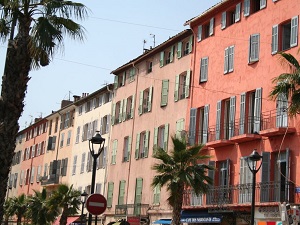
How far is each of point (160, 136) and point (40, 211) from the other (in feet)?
41.2

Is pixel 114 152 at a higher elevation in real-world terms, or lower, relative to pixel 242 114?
higher

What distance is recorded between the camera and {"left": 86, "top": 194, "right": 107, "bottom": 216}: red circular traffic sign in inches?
680

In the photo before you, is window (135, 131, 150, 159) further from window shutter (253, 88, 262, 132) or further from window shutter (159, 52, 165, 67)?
window shutter (253, 88, 262, 132)

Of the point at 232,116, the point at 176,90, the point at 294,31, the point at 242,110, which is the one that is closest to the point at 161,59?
the point at 176,90

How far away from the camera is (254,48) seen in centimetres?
3503

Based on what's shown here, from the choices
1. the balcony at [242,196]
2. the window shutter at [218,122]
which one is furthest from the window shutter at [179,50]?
the balcony at [242,196]

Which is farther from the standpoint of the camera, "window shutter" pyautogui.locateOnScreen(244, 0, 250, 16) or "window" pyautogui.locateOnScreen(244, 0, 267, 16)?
"window shutter" pyautogui.locateOnScreen(244, 0, 250, 16)

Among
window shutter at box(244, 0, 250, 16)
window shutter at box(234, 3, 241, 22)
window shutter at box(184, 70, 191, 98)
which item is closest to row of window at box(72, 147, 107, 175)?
window shutter at box(184, 70, 191, 98)

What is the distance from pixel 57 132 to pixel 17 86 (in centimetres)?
5145

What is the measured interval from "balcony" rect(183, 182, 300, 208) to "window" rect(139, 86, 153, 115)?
1008 centimetres

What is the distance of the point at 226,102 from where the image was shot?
37.5m

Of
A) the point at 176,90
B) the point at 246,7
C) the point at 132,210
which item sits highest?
the point at 246,7

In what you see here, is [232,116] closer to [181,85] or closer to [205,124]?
[205,124]

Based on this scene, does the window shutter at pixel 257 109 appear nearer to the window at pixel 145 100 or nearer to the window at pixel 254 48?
the window at pixel 254 48
